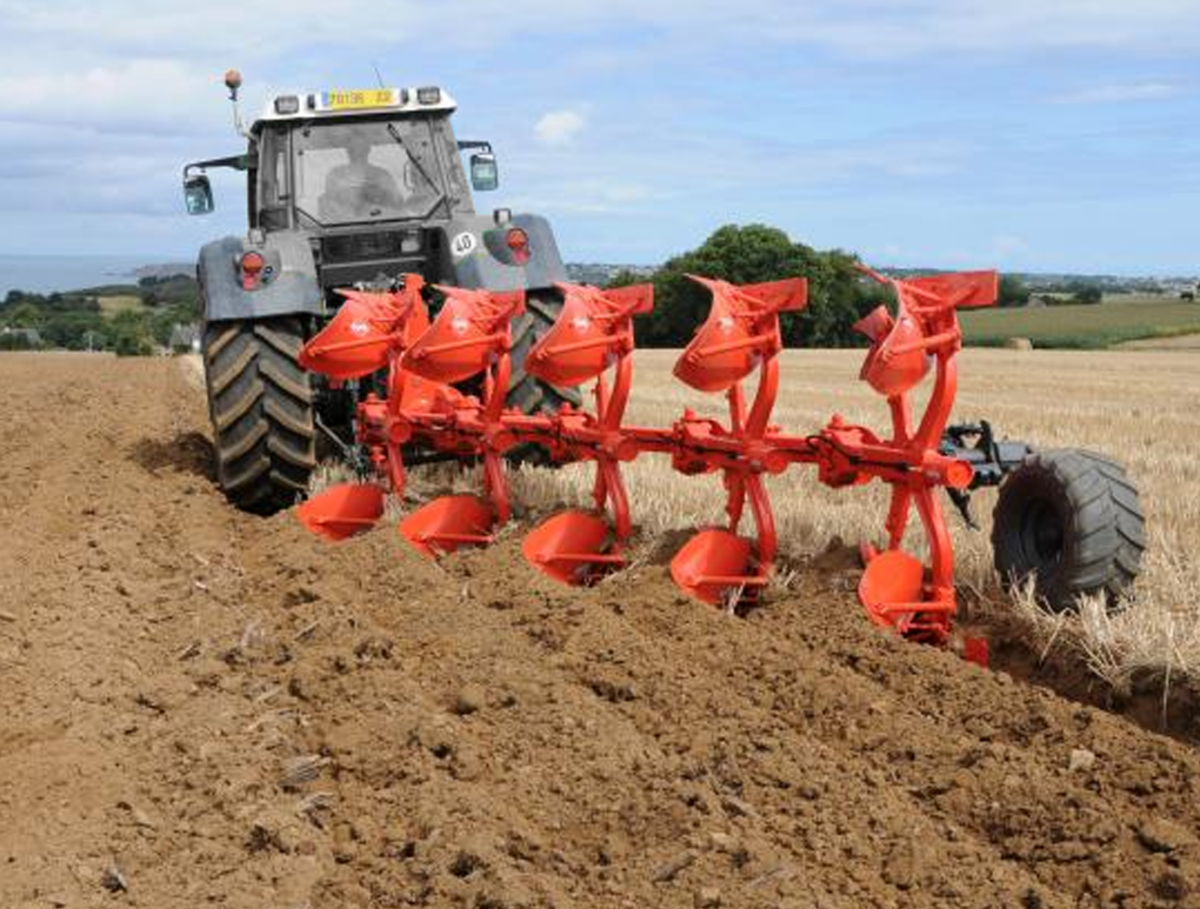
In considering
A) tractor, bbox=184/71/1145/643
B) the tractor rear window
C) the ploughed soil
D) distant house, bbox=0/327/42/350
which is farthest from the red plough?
distant house, bbox=0/327/42/350

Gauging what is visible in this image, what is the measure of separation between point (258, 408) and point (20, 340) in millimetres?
33794

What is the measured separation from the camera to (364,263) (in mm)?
8297

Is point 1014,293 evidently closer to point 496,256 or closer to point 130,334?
point 130,334

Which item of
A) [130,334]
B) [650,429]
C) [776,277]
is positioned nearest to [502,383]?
[650,429]

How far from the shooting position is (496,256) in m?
7.86

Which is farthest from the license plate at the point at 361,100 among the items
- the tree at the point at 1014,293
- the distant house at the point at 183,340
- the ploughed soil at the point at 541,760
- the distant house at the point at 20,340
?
the distant house at the point at 20,340

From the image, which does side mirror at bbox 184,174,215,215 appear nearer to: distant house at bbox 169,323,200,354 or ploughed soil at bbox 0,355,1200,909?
ploughed soil at bbox 0,355,1200,909

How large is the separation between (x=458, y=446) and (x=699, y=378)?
1.82 m

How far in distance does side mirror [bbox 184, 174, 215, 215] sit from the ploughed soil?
4103 millimetres

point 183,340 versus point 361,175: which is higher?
point 361,175

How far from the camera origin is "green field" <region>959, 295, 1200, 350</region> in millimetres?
32312

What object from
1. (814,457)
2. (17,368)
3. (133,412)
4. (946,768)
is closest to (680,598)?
(814,457)

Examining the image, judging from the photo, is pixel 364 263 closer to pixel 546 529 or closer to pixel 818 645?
pixel 546 529

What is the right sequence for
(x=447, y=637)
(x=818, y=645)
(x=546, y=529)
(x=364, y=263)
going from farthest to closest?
(x=364, y=263) → (x=546, y=529) → (x=447, y=637) → (x=818, y=645)
